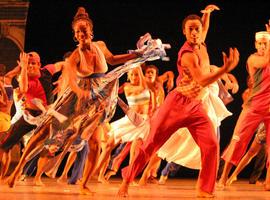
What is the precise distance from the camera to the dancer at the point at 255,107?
712cm

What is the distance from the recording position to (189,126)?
5691mm

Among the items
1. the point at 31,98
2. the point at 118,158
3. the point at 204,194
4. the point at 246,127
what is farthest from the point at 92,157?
the point at 118,158

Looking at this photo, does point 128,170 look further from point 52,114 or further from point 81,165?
point 81,165

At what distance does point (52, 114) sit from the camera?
21.4 feet

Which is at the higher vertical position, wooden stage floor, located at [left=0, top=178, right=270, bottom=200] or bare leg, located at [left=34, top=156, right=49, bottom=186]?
wooden stage floor, located at [left=0, top=178, right=270, bottom=200]

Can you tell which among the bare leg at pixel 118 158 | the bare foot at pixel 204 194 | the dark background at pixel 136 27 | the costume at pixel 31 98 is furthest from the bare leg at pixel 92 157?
the dark background at pixel 136 27

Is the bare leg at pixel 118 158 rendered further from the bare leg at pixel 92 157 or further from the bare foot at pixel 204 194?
the bare foot at pixel 204 194

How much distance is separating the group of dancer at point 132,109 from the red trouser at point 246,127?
0.03 feet

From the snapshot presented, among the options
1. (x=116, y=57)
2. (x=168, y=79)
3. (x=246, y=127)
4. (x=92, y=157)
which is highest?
(x=116, y=57)

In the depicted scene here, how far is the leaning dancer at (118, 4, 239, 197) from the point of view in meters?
5.58

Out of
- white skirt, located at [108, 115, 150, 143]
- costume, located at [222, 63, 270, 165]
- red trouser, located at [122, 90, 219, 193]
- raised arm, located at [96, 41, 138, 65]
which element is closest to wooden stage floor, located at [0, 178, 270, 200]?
red trouser, located at [122, 90, 219, 193]

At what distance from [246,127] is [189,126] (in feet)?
5.35

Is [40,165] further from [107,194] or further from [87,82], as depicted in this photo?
[87,82]

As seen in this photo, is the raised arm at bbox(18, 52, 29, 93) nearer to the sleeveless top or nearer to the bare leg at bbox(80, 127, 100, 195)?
the sleeveless top
